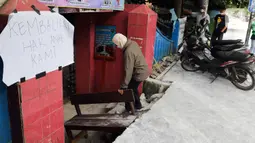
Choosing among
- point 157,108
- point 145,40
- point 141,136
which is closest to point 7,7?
point 141,136

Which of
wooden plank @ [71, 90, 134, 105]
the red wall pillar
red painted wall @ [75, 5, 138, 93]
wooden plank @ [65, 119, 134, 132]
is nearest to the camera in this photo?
wooden plank @ [65, 119, 134, 132]

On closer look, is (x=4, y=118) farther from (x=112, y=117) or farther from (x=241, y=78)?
(x=241, y=78)

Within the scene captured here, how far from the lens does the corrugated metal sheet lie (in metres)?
7.10

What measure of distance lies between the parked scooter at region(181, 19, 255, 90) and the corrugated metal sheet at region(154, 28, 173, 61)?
1.05 meters

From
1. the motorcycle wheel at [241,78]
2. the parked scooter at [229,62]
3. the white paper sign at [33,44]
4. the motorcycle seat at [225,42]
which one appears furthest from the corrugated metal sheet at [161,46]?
the white paper sign at [33,44]

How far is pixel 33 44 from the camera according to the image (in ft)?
8.62

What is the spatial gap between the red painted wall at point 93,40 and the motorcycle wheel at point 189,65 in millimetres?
1433

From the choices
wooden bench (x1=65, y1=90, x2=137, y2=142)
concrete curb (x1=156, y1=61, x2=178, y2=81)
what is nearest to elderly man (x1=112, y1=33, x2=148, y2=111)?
wooden bench (x1=65, y1=90, x2=137, y2=142)

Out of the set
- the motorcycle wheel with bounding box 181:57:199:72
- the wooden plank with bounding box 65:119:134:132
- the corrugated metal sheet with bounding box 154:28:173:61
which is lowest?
the wooden plank with bounding box 65:119:134:132

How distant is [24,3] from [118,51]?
3.75 m

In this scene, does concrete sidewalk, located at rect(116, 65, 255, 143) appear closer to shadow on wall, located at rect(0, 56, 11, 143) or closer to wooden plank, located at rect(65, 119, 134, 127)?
wooden plank, located at rect(65, 119, 134, 127)

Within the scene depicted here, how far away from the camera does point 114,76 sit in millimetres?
6371

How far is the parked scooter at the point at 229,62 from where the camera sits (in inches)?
213

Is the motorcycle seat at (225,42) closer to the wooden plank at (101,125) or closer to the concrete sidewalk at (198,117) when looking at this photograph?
the concrete sidewalk at (198,117)
